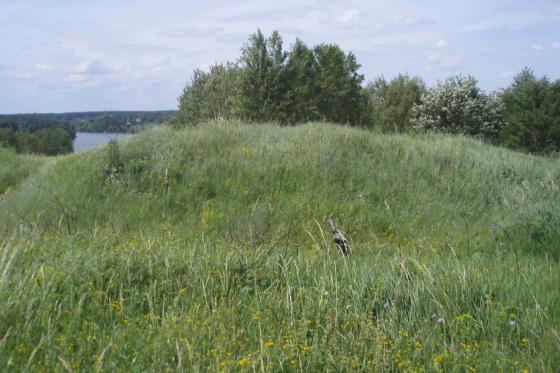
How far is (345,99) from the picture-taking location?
35438 mm

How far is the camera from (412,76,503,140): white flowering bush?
2747 cm

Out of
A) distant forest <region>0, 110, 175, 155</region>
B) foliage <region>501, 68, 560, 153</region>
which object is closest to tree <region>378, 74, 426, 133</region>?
foliage <region>501, 68, 560, 153</region>

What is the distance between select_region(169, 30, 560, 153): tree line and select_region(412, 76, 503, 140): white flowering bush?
1.9 inches

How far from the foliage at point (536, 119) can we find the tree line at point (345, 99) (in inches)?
1.7

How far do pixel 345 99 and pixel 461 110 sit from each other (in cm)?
944

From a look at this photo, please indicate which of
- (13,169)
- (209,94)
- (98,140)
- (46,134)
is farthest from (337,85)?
(98,140)

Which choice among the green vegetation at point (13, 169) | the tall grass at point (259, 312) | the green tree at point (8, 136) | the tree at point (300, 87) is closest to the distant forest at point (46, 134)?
the green tree at point (8, 136)

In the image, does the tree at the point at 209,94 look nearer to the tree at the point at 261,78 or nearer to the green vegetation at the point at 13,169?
the tree at the point at 261,78

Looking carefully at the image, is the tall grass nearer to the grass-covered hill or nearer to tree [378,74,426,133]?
the grass-covered hill

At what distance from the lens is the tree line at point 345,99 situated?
25703 mm

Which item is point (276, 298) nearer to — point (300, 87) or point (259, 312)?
point (259, 312)

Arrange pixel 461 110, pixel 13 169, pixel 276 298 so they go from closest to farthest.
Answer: pixel 276 298 < pixel 13 169 < pixel 461 110

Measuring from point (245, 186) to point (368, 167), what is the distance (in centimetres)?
247

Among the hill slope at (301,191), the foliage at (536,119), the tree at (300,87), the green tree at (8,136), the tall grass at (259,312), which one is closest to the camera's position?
the tall grass at (259,312)
